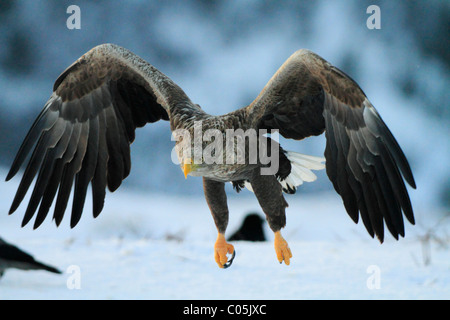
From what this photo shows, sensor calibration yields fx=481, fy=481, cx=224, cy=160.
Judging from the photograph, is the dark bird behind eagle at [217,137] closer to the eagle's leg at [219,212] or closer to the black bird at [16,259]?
the eagle's leg at [219,212]

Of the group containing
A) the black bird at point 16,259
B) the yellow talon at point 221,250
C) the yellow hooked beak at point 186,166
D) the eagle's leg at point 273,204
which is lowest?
the black bird at point 16,259

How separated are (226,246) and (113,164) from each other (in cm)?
75

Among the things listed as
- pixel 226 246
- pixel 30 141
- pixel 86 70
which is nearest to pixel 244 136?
pixel 226 246

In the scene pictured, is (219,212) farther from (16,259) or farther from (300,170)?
(16,259)

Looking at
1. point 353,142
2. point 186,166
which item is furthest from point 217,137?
point 353,142

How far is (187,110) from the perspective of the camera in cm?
225

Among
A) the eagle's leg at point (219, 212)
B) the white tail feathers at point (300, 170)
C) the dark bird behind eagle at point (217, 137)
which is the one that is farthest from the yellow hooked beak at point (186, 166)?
the white tail feathers at point (300, 170)

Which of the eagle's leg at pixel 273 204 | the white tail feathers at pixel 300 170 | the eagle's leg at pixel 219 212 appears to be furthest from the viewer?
the white tail feathers at pixel 300 170

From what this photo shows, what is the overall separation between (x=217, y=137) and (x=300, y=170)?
954 millimetres

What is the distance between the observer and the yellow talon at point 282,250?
232 cm

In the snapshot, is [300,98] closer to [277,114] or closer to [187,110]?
[277,114]

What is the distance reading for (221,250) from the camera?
2.44 meters

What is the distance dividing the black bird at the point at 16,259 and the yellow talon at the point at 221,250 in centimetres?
142

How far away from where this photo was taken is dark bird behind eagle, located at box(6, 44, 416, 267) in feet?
7.14
